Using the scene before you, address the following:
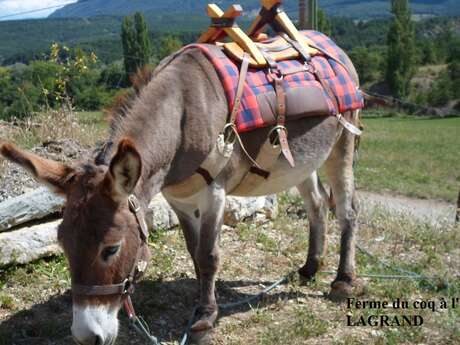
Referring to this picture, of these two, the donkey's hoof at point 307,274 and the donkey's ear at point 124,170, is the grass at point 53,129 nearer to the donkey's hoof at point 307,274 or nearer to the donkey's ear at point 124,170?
the donkey's hoof at point 307,274

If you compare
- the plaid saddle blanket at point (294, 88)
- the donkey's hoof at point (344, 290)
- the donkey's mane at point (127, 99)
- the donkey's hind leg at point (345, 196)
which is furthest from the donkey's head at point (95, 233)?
the donkey's hind leg at point (345, 196)

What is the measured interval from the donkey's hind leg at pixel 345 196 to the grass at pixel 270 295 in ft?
0.85

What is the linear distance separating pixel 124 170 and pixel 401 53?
64.4 meters

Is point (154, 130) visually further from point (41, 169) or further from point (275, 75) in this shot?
point (275, 75)

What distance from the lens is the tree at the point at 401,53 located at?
62.0m

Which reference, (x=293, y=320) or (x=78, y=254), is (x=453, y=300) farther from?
(x=78, y=254)

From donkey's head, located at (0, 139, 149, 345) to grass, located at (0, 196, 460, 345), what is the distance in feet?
3.66

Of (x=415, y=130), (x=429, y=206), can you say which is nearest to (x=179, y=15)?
(x=415, y=130)

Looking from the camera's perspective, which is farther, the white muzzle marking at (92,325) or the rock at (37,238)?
the rock at (37,238)

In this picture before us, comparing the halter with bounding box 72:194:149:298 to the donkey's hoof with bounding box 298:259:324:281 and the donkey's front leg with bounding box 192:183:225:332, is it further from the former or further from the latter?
the donkey's hoof with bounding box 298:259:324:281

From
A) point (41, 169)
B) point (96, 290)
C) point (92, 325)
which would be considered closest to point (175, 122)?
point (41, 169)

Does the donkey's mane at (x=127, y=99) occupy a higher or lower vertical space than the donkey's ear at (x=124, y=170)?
higher

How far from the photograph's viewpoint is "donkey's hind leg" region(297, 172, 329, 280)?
4.55 metres

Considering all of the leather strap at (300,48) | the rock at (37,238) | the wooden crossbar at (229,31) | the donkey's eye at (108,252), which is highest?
the wooden crossbar at (229,31)
